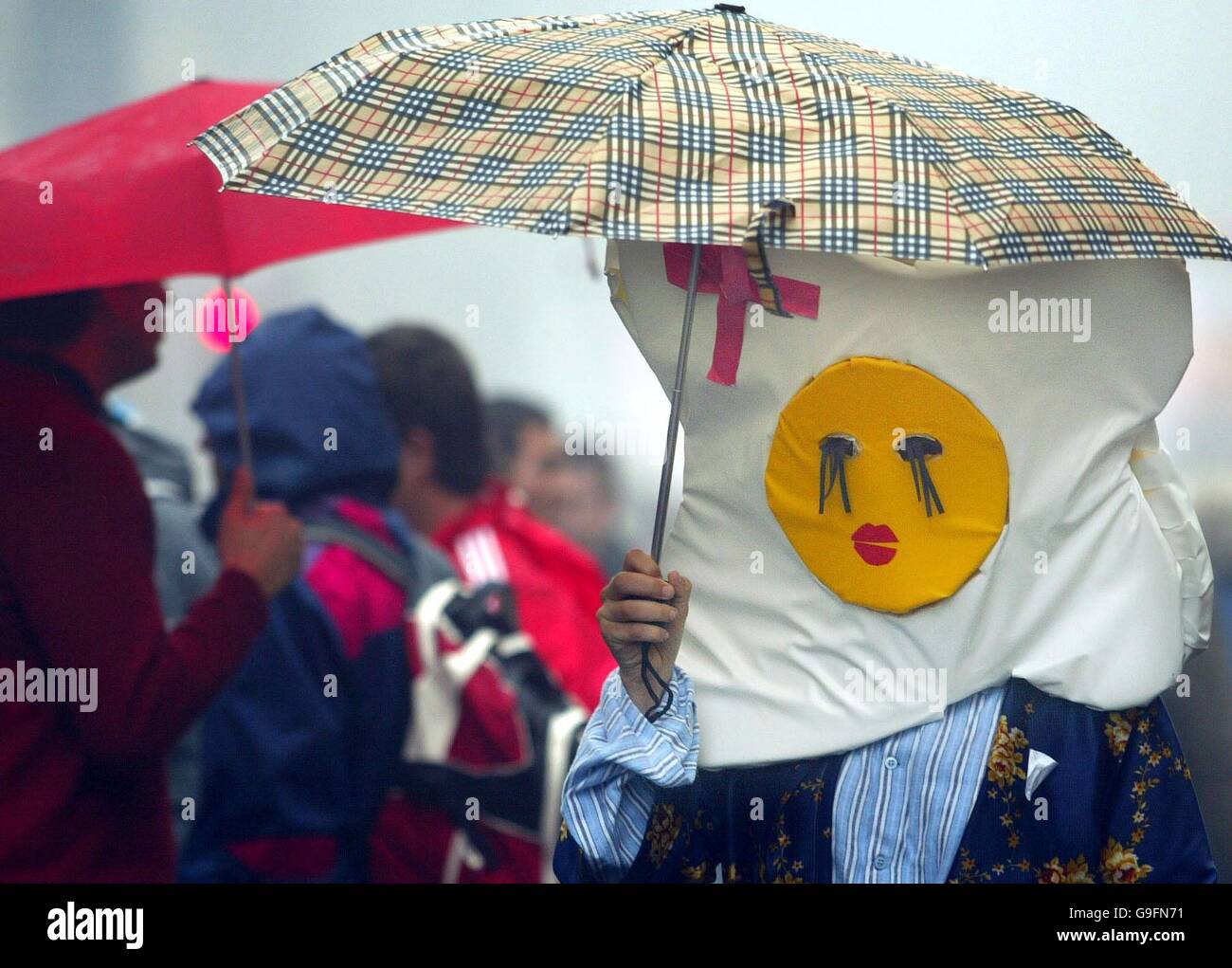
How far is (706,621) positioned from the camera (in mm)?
1992

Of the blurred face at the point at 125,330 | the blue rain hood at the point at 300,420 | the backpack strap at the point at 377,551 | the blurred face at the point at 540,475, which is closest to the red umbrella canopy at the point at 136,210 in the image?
the blurred face at the point at 125,330

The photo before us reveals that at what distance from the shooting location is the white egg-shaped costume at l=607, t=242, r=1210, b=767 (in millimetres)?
1885

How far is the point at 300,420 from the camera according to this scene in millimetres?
3342

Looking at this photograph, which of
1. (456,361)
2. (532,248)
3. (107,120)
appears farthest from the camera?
(532,248)

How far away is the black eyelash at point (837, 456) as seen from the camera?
191 centimetres

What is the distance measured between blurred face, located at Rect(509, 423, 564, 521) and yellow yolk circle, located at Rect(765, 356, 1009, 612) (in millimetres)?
3096

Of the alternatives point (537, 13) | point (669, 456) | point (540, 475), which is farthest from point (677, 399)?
point (540, 475)

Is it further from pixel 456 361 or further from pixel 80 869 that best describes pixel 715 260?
pixel 456 361

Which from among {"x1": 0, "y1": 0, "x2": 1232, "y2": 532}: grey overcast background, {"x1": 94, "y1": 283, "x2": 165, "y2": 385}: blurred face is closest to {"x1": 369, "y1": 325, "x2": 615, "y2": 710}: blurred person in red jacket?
{"x1": 0, "y1": 0, "x2": 1232, "y2": 532}: grey overcast background

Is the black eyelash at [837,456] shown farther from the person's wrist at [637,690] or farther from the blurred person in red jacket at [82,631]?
the blurred person in red jacket at [82,631]

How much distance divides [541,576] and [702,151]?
2.48 m
